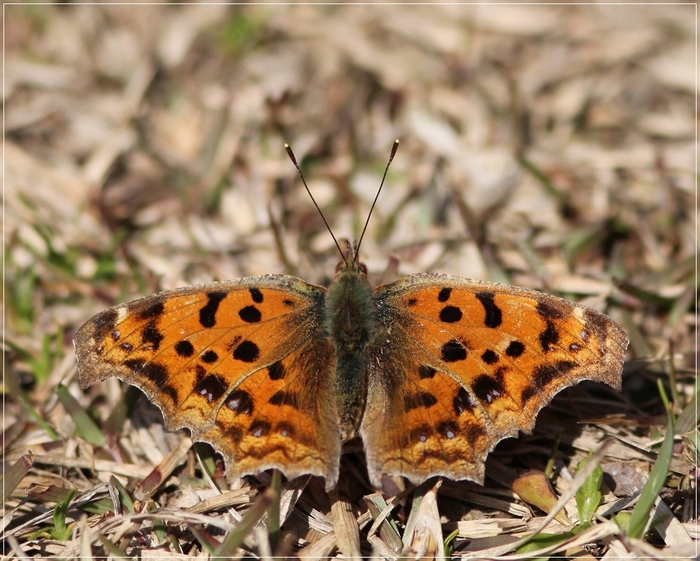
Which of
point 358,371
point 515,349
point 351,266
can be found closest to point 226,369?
point 358,371

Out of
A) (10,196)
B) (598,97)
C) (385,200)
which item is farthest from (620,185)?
(10,196)

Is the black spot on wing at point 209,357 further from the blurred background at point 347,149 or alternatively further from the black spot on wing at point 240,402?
A: the blurred background at point 347,149

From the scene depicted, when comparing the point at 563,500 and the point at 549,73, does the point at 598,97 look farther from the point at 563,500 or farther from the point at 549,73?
the point at 563,500

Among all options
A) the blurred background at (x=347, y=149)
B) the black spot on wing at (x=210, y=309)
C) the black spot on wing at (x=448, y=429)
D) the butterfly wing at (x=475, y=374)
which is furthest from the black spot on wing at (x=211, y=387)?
the blurred background at (x=347, y=149)

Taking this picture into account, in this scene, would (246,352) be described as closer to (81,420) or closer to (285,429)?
(285,429)

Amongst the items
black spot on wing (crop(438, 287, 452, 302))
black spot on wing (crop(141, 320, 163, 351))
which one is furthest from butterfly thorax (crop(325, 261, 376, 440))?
black spot on wing (crop(141, 320, 163, 351))

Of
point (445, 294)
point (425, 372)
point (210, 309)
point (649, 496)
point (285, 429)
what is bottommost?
point (649, 496)
